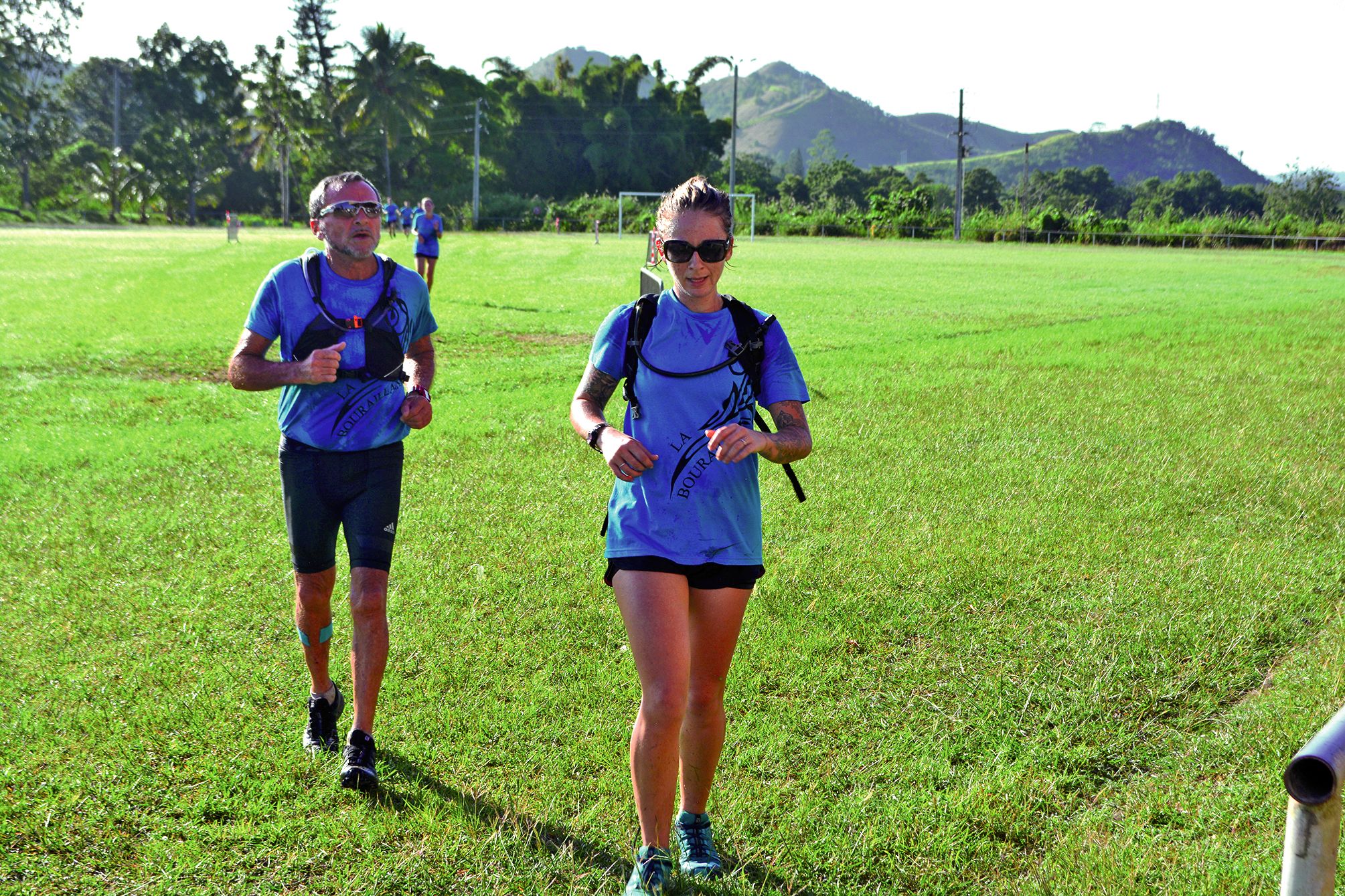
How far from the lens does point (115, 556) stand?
5.96m

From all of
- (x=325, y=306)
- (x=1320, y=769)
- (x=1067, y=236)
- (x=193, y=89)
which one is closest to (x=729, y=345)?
(x=325, y=306)

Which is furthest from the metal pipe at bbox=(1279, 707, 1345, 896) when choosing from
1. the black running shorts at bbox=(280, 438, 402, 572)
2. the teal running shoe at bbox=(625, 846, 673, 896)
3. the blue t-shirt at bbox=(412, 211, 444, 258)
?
the blue t-shirt at bbox=(412, 211, 444, 258)

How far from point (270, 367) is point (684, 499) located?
1645 mm

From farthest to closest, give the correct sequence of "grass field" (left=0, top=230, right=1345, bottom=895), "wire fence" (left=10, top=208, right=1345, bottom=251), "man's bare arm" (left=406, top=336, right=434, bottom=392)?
"wire fence" (left=10, top=208, right=1345, bottom=251) → "man's bare arm" (left=406, top=336, right=434, bottom=392) → "grass field" (left=0, top=230, right=1345, bottom=895)

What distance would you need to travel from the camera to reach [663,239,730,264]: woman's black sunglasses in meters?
3.04

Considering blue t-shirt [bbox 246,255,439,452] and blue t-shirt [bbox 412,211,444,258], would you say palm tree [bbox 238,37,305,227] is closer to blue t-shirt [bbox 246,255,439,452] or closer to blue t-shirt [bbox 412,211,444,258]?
blue t-shirt [bbox 412,211,444,258]

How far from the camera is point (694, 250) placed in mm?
3049

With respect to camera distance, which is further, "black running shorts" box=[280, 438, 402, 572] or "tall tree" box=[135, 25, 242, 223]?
"tall tree" box=[135, 25, 242, 223]

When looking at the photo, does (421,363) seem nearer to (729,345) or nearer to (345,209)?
(345,209)

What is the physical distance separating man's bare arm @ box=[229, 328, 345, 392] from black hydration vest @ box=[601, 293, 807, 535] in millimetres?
1080

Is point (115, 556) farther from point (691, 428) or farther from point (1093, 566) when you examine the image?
point (1093, 566)

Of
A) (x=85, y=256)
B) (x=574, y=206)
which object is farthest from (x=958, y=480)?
(x=574, y=206)

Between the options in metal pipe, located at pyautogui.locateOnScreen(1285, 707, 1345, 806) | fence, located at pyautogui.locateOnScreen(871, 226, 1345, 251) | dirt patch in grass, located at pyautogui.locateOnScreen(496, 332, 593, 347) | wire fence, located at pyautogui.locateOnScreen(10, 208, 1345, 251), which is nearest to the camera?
metal pipe, located at pyautogui.locateOnScreen(1285, 707, 1345, 806)

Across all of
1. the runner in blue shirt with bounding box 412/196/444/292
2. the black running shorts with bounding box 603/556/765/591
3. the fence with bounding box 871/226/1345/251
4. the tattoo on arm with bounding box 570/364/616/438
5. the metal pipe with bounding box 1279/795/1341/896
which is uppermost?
the fence with bounding box 871/226/1345/251
